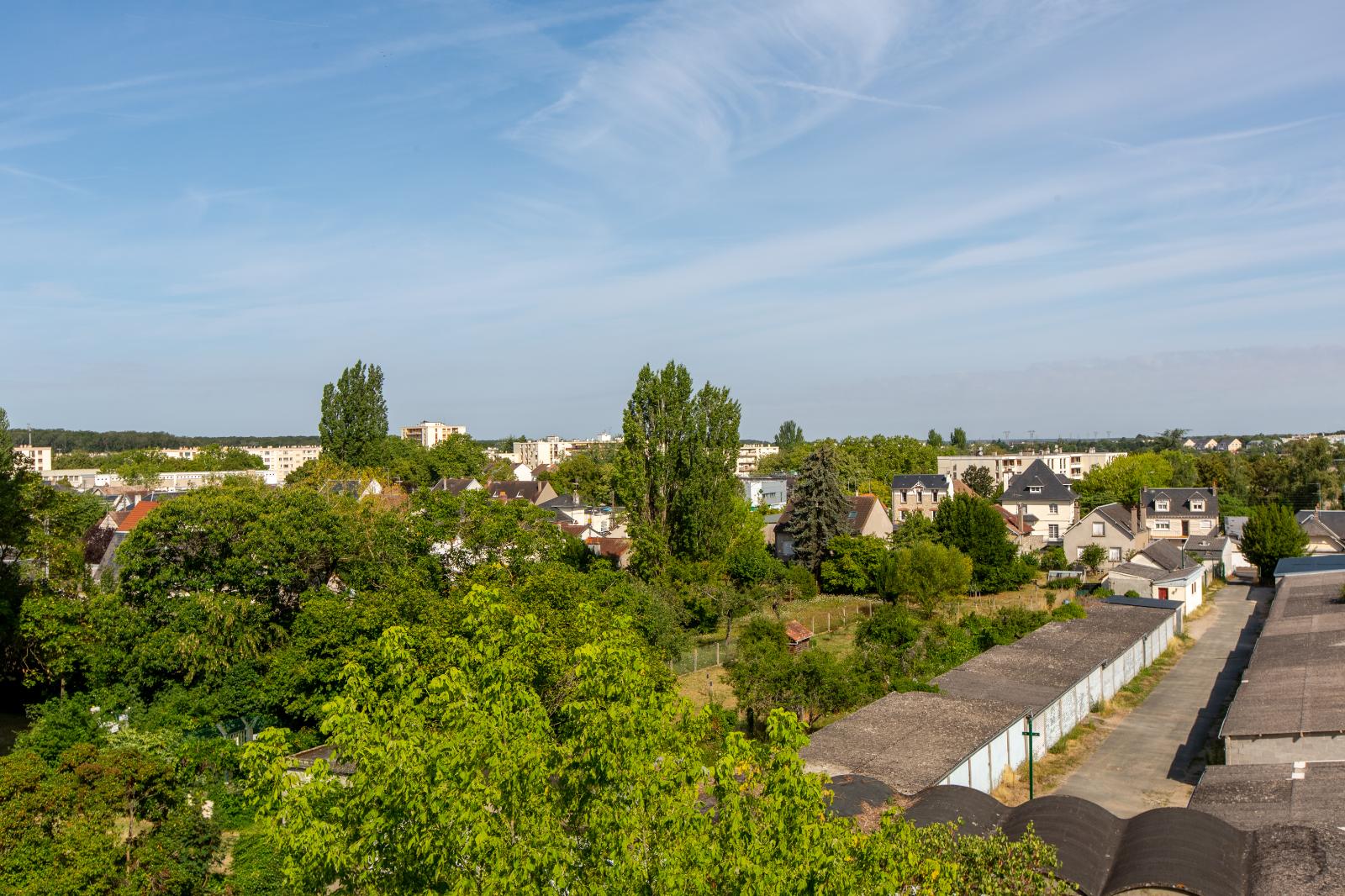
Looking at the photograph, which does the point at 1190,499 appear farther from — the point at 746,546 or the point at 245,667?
the point at 245,667

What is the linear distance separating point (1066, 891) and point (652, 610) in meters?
16.2

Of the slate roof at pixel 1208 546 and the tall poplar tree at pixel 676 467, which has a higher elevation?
the tall poplar tree at pixel 676 467

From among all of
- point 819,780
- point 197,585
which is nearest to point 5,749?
point 197,585

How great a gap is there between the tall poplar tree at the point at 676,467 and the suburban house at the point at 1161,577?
55.8ft

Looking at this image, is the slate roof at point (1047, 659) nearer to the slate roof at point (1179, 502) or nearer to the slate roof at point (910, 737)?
the slate roof at point (910, 737)

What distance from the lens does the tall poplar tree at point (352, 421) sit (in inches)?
2021

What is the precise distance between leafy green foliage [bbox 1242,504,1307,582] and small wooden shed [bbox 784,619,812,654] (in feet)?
82.0

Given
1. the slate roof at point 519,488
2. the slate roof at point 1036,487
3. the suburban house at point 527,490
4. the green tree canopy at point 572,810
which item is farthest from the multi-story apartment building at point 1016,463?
the green tree canopy at point 572,810

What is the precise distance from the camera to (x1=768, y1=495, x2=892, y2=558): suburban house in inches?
1908

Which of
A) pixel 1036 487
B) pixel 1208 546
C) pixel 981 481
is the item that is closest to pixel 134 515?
pixel 1036 487

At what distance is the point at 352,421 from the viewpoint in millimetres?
51812

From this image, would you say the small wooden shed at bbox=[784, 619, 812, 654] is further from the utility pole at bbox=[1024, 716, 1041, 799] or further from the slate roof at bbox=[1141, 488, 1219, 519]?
the slate roof at bbox=[1141, 488, 1219, 519]

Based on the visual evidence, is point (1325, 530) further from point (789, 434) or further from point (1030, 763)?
point (789, 434)

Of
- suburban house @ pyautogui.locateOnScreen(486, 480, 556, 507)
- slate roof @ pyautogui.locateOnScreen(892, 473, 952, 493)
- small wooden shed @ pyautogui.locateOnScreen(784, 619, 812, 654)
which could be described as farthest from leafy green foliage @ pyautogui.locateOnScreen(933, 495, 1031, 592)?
suburban house @ pyautogui.locateOnScreen(486, 480, 556, 507)
